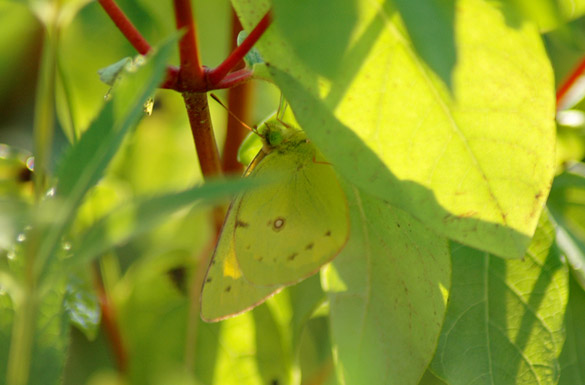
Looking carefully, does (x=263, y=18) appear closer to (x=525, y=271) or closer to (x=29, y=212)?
A: (x=29, y=212)

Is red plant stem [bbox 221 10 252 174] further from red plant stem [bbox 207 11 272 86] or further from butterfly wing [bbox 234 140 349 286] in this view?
red plant stem [bbox 207 11 272 86]

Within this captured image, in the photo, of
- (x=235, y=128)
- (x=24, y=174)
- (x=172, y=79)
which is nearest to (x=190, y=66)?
(x=172, y=79)

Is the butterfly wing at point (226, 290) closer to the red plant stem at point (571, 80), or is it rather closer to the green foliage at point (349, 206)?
the green foliage at point (349, 206)

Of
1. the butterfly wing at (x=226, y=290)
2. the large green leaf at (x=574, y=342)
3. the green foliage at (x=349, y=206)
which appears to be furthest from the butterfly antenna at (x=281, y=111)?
the large green leaf at (x=574, y=342)

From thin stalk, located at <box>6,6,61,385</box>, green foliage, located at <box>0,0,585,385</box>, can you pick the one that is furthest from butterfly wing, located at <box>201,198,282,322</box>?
thin stalk, located at <box>6,6,61,385</box>

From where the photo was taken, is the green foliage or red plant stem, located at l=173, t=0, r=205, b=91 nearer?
the green foliage

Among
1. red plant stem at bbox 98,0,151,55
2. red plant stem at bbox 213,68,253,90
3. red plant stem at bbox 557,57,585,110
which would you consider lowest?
red plant stem at bbox 557,57,585,110

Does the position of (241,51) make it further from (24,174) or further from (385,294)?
(24,174)

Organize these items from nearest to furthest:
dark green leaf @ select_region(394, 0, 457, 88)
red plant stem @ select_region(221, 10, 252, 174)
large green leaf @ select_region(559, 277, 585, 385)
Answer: dark green leaf @ select_region(394, 0, 457, 88)
large green leaf @ select_region(559, 277, 585, 385)
red plant stem @ select_region(221, 10, 252, 174)

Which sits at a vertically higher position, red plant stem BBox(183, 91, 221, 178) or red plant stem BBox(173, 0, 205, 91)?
red plant stem BBox(173, 0, 205, 91)
